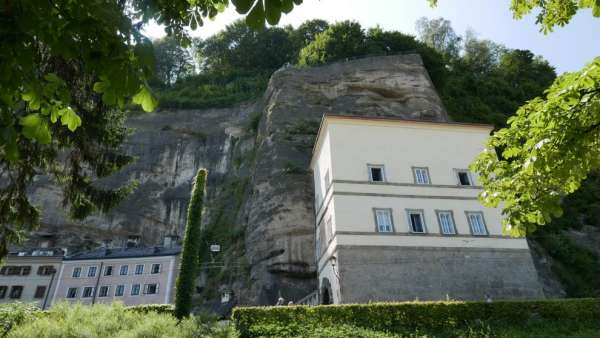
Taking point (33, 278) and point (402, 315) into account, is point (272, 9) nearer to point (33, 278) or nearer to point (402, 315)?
point (402, 315)

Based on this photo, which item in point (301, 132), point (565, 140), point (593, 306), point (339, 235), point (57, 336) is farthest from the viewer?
point (301, 132)

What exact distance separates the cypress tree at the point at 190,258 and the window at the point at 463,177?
573 inches

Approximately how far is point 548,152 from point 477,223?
18985 mm

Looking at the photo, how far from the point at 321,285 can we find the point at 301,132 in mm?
13828

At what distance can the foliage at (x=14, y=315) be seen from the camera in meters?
14.4

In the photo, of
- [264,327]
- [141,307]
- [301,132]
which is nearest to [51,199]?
[301,132]

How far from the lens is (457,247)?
74.1 feet

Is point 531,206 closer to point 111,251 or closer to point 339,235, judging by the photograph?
point 339,235

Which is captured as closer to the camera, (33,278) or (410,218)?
(410,218)

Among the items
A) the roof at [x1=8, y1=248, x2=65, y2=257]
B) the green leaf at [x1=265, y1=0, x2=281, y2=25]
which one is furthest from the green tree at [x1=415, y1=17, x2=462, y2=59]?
the green leaf at [x1=265, y1=0, x2=281, y2=25]

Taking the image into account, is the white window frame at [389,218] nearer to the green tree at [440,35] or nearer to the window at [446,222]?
the window at [446,222]

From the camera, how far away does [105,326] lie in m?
12.8

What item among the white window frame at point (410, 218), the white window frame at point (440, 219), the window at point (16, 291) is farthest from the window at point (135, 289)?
the white window frame at point (440, 219)

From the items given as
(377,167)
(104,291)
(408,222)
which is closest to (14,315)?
(408,222)
